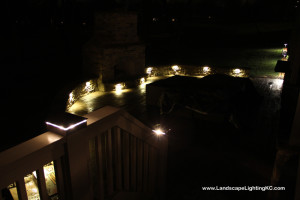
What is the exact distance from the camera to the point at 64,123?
286 centimetres

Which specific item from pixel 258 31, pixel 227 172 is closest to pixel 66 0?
pixel 227 172

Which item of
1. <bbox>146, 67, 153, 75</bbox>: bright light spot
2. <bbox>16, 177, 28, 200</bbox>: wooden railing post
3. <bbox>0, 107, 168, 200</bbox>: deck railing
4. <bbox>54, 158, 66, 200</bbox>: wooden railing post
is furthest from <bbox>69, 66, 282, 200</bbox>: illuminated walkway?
<bbox>146, 67, 153, 75</bbox>: bright light spot

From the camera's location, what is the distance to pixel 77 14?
1053 inches

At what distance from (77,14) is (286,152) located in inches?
1054

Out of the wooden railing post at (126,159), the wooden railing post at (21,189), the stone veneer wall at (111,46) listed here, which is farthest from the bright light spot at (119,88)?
the wooden railing post at (21,189)

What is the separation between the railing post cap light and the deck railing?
68 millimetres

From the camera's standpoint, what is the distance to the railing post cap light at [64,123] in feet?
9.32

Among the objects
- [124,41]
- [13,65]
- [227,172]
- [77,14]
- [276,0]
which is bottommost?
[227,172]

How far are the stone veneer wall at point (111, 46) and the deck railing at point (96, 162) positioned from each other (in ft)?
30.0

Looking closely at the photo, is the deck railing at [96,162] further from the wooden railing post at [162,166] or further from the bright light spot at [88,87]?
the bright light spot at [88,87]

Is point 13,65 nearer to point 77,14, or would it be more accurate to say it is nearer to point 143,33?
point 77,14

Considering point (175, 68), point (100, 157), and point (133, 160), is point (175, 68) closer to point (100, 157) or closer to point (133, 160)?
point (133, 160)

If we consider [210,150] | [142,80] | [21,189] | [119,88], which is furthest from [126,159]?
[142,80]

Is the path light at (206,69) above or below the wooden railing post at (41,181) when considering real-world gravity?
below
